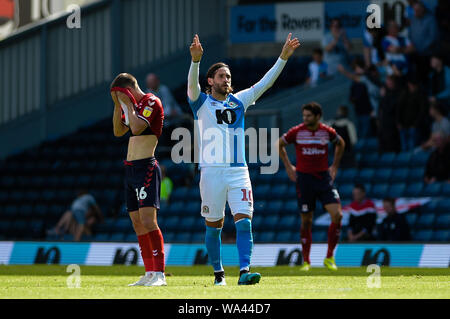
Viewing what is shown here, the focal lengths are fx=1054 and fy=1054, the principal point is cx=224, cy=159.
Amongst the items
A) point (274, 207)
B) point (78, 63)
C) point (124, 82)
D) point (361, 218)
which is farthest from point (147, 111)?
point (78, 63)

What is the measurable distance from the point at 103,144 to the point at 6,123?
2618 mm

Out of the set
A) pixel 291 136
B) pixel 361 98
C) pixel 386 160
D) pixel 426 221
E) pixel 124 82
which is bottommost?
pixel 426 221

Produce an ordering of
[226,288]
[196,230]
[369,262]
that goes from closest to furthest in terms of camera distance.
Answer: [226,288]
[369,262]
[196,230]

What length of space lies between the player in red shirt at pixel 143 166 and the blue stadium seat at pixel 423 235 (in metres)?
8.78

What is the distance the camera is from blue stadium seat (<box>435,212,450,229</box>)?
1911 cm

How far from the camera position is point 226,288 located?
10.3m

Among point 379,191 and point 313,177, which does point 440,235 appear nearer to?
point 379,191

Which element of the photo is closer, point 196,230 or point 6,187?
point 196,230

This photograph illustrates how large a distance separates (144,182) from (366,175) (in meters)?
10.7

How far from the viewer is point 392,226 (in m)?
18.4

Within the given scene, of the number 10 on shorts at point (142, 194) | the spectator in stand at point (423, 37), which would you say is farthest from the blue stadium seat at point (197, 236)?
the number 10 on shorts at point (142, 194)
